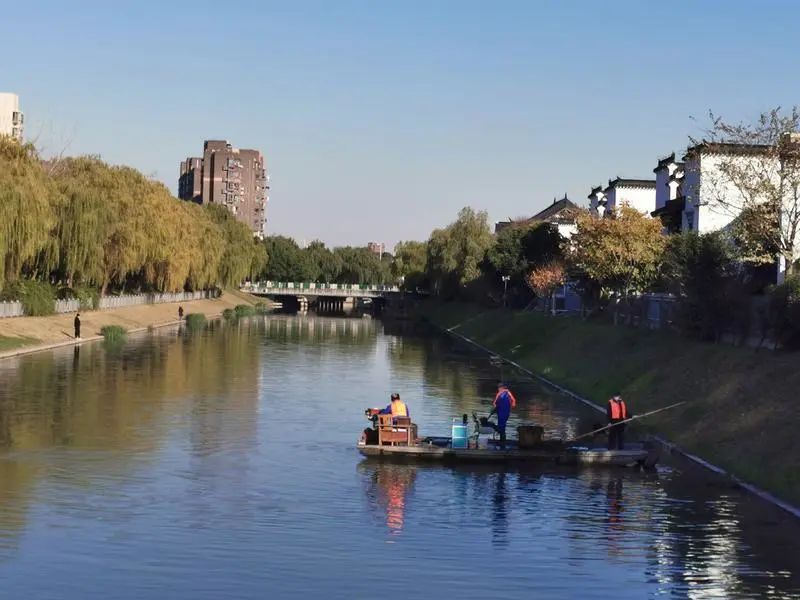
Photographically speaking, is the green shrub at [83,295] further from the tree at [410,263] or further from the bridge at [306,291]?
the bridge at [306,291]

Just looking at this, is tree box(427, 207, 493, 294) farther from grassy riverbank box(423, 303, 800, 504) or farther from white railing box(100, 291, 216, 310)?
grassy riverbank box(423, 303, 800, 504)

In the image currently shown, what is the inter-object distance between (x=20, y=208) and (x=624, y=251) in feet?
109

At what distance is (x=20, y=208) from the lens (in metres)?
64.1

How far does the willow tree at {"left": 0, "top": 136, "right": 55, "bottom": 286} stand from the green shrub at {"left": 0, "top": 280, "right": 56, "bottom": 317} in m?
1.80

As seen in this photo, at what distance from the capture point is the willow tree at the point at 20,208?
62.8 meters

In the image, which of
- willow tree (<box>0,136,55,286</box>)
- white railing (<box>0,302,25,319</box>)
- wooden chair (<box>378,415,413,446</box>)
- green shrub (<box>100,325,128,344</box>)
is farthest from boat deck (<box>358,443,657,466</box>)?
green shrub (<box>100,325,128,344</box>)

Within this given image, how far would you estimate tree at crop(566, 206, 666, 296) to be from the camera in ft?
215

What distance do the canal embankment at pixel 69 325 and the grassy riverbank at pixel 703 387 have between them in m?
27.0

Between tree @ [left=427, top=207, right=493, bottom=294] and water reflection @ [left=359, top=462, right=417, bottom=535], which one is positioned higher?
tree @ [left=427, top=207, right=493, bottom=294]

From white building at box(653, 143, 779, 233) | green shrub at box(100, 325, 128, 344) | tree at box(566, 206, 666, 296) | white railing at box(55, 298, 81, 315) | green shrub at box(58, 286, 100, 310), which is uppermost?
white building at box(653, 143, 779, 233)

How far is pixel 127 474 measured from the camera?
26062mm

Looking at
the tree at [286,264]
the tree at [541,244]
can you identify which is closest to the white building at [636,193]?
the tree at [541,244]

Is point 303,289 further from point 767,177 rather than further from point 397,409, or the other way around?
point 397,409

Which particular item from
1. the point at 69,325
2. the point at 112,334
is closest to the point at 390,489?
the point at 69,325
